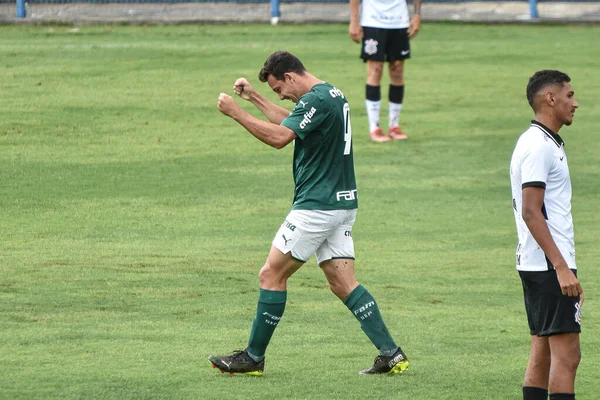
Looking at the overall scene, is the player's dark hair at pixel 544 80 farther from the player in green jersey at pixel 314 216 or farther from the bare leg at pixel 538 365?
the player in green jersey at pixel 314 216

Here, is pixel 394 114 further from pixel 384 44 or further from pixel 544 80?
pixel 544 80

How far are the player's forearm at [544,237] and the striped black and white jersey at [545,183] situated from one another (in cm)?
13

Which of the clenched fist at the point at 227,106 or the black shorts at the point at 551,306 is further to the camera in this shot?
the clenched fist at the point at 227,106

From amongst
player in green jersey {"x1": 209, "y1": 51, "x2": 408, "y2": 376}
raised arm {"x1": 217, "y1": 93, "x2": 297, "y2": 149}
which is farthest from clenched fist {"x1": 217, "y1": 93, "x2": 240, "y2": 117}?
player in green jersey {"x1": 209, "y1": 51, "x2": 408, "y2": 376}

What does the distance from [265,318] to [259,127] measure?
4.06ft

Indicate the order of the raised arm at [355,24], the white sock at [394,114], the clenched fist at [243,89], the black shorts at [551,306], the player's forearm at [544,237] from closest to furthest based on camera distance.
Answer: the player's forearm at [544,237], the black shorts at [551,306], the clenched fist at [243,89], the raised arm at [355,24], the white sock at [394,114]

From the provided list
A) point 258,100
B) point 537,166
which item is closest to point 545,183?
point 537,166

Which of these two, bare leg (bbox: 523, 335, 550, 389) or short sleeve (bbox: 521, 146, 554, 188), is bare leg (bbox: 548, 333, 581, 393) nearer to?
bare leg (bbox: 523, 335, 550, 389)

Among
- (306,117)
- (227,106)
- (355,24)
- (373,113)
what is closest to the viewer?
(227,106)

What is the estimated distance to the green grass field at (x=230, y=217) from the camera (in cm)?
785

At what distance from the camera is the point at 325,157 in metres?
7.57

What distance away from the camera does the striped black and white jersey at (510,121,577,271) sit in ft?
20.1

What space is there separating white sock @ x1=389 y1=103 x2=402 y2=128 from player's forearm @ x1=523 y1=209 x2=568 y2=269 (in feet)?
33.1

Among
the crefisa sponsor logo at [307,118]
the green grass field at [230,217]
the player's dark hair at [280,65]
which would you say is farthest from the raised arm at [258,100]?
the green grass field at [230,217]
